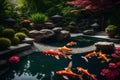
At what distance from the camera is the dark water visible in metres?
7.33

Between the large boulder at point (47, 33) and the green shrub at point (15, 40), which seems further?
the large boulder at point (47, 33)

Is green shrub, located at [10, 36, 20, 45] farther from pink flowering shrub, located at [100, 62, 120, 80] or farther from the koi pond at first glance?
pink flowering shrub, located at [100, 62, 120, 80]

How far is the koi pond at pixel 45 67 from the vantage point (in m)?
7.31

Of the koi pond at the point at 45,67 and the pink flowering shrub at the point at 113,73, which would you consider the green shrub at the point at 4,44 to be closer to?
the koi pond at the point at 45,67

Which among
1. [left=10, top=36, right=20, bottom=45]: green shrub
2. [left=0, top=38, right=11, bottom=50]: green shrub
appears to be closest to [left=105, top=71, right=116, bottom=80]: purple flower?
[left=0, top=38, right=11, bottom=50]: green shrub

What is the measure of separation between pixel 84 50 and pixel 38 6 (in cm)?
Result: 1335

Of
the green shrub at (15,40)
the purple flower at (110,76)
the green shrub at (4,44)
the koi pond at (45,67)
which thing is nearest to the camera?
the purple flower at (110,76)

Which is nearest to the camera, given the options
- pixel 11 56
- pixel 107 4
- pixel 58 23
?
pixel 11 56

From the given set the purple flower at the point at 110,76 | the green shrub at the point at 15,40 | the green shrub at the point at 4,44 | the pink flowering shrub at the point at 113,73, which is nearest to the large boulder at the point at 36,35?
the green shrub at the point at 15,40

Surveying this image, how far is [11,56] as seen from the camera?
9422 mm

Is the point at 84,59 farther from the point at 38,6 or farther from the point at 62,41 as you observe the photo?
the point at 38,6

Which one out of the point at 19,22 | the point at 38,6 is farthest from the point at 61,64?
the point at 38,6

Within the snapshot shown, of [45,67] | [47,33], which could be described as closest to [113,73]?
[45,67]

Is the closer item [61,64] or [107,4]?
[61,64]
